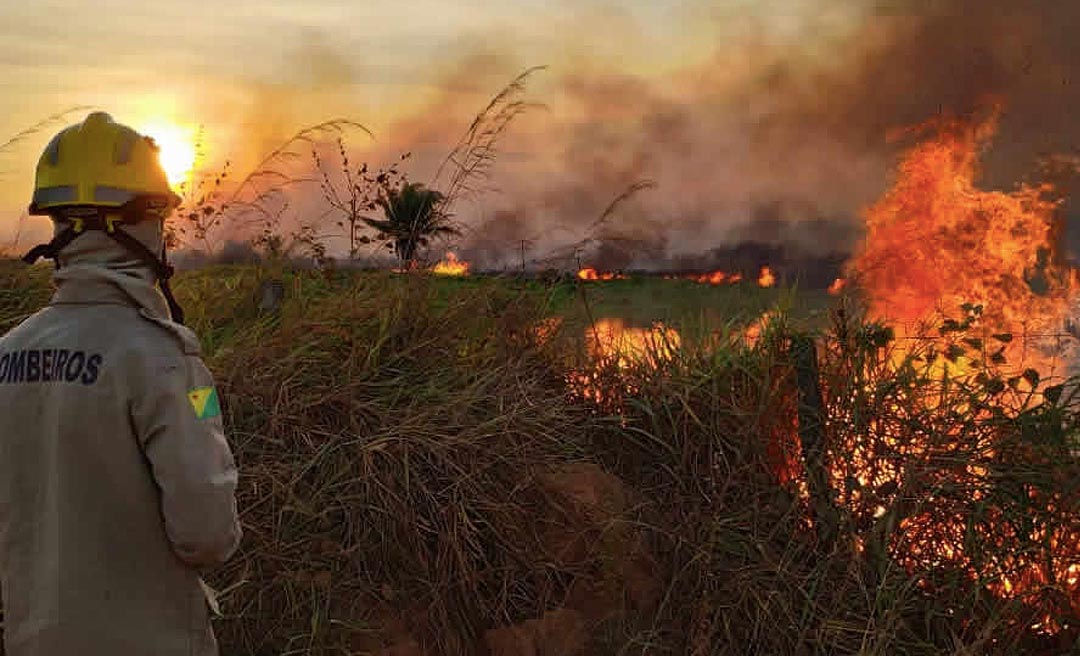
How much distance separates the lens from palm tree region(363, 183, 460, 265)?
278 inches

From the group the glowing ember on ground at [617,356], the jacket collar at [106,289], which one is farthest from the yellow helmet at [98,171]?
the glowing ember on ground at [617,356]

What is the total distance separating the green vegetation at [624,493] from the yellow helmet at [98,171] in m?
2.41

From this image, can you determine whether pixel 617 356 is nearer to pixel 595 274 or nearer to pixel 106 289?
pixel 595 274

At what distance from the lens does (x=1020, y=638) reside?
18.6 feet

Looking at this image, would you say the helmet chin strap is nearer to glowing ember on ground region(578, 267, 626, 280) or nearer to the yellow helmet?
the yellow helmet

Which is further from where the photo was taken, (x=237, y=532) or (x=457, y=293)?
(x=457, y=293)

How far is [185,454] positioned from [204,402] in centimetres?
16

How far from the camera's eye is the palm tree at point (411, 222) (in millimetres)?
7062

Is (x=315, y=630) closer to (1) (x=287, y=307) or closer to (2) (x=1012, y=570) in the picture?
(1) (x=287, y=307)

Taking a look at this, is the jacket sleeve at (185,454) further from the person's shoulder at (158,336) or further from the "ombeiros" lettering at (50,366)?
the "ombeiros" lettering at (50,366)

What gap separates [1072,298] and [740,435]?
465cm

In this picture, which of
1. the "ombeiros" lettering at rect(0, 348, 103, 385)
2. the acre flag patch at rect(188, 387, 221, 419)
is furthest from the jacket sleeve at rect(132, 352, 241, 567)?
the "ombeiros" lettering at rect(0, 348, 103, 385)

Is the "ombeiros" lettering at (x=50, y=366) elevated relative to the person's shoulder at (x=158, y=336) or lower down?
lower down

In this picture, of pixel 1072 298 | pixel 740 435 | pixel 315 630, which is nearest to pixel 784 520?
pixel 740 435
